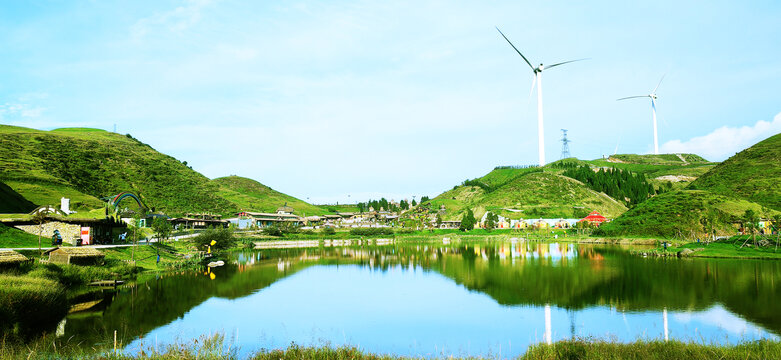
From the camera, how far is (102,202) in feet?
302

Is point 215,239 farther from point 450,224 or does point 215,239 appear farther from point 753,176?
point 753,176

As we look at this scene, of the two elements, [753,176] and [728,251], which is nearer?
[728,251]

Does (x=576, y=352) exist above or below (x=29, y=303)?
below

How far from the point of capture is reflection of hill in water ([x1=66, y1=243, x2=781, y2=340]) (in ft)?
99.7

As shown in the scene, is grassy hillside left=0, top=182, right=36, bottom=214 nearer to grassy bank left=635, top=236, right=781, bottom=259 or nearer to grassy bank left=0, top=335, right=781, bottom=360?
grassy bank left=0, top=335, right=781, bottom=360

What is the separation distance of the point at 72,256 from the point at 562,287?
151ft

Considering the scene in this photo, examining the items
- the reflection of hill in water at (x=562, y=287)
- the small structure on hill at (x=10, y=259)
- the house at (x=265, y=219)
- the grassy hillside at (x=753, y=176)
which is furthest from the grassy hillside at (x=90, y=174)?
the grassy hillside at (x=753, y=176)

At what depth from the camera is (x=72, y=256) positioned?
133ft

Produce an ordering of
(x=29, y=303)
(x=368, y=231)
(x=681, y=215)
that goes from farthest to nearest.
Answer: (x=368, y=231)
(x=681, y=215)
(x=29, y=303)

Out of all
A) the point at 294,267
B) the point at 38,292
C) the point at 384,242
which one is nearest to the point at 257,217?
the point at 384,242

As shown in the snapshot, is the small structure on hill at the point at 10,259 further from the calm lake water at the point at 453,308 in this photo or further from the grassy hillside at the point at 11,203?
the grassy hillside at the point at 11,203

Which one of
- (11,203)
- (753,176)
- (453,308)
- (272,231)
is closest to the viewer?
(453,308)

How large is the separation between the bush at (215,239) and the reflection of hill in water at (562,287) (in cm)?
1794

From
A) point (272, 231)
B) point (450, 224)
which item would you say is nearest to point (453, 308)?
point (272, 231)
